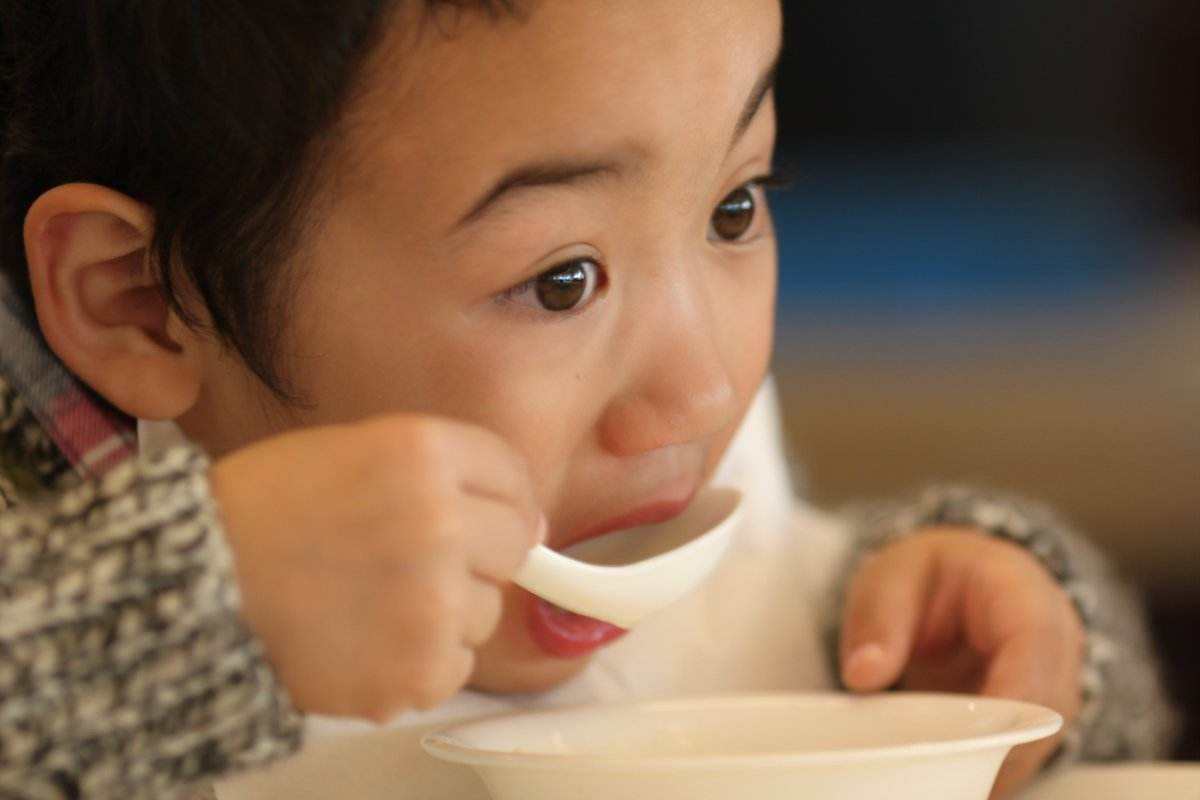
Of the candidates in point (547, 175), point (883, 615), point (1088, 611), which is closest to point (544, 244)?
point (547, 175)

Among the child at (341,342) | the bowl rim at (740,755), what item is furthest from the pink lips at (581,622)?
the bowl rim at (740,755)

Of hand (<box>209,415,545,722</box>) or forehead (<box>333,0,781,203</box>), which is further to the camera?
forehead (<box>333,0,781,203</box>)

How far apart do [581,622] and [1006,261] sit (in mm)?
1710

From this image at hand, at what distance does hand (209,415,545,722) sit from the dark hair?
0.16 m

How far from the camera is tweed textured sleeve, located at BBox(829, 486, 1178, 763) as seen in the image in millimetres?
949

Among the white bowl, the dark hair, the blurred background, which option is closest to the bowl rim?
the white bowl

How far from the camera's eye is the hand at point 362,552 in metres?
0.57

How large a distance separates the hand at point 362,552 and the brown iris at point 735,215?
Result: 0.29m

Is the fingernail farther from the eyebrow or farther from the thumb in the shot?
the eyebrow

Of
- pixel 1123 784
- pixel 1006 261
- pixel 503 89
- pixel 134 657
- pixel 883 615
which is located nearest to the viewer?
pixel 134 657

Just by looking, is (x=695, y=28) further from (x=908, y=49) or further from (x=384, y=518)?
(x=908, y=49)

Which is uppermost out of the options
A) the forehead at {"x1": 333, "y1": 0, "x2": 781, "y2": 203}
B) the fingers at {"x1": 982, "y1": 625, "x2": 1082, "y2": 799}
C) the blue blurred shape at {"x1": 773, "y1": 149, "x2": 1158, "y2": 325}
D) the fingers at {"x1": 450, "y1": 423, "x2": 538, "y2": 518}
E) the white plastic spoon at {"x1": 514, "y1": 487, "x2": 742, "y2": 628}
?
the blue blurred shape at {"x1": 773, "y1": 149, "x2": 1158, "y2": 325}

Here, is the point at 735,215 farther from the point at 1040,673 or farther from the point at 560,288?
the point at 1040,673

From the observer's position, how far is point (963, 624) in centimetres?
96
